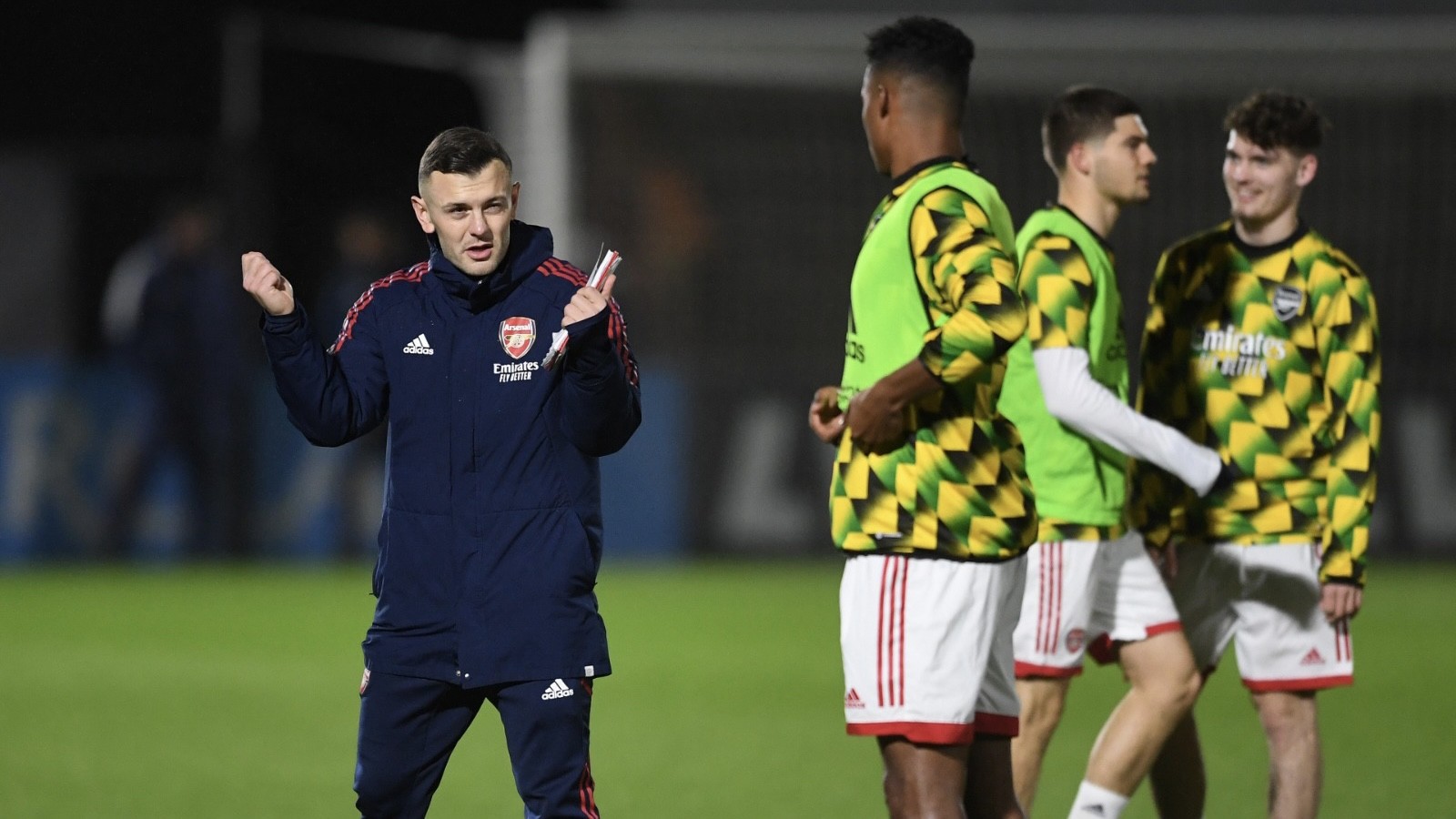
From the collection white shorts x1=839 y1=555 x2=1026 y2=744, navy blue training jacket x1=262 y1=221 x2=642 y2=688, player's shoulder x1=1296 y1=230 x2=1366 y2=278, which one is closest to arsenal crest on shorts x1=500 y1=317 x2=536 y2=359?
navy blue training jacket x1=262 y1=221 x2=642 y2=688

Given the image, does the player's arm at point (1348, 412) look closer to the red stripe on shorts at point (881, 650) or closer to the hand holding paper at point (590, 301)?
the red stripe on shorts at point (881, 650)

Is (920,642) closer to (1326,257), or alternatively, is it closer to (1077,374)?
(1077,374)

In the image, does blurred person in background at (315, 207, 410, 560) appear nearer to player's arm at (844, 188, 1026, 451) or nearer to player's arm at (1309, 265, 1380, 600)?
player's arm at (1309, 265, 1380, 600)

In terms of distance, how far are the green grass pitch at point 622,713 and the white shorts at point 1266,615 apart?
0.99 metres

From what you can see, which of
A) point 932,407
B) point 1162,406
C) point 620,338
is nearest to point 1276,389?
point 1162,406

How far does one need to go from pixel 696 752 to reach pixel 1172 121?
9462 mm

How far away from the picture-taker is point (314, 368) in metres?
4.53

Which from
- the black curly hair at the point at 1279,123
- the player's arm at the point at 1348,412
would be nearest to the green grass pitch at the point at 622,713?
the player's arm at the point at 1348,412

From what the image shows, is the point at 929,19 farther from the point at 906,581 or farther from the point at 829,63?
the point at 829,63

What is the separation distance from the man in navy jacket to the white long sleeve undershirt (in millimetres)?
1207

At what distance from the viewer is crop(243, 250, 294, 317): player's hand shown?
4.48m

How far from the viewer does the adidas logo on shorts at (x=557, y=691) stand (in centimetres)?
452

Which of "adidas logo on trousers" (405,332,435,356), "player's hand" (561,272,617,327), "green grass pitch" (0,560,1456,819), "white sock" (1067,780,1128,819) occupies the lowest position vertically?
"green grass pitch" (0,560,1456,819)

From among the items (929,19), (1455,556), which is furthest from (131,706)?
(1455,556)
